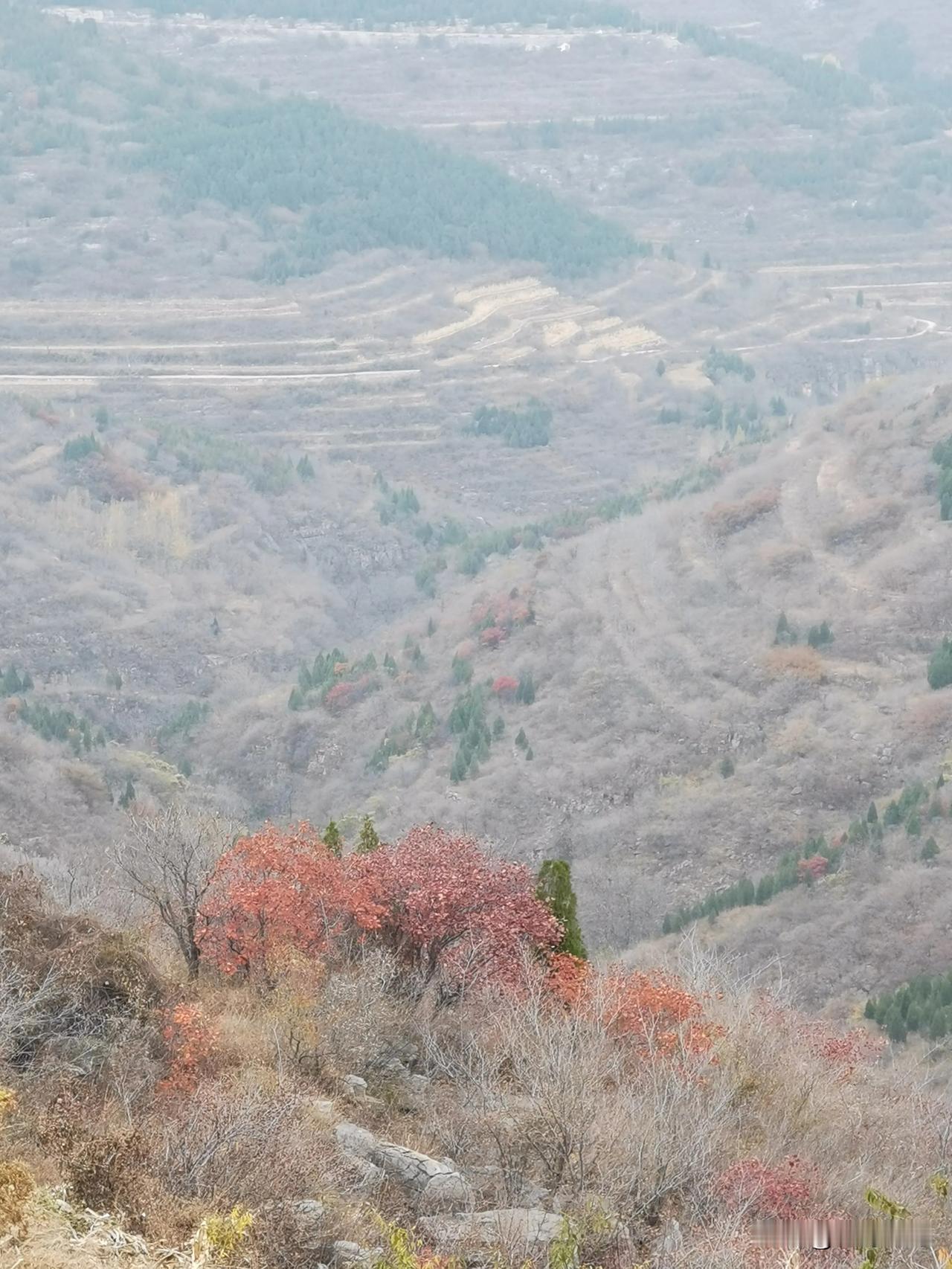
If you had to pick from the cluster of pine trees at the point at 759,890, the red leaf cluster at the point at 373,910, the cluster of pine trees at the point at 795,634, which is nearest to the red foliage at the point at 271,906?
the red leaf cluster at the point at 373,910

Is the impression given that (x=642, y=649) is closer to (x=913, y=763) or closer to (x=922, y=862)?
(x=913, y=763)

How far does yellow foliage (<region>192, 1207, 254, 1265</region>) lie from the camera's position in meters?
12.4

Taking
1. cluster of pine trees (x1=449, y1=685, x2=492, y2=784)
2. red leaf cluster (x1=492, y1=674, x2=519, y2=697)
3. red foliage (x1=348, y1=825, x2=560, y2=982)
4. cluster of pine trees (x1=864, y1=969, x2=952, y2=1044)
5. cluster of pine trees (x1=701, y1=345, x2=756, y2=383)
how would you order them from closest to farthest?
red foliage (x1=348, y1=825, x2=560, y2=982), cluster of pine trees (x1=864, y1=969, x2=952, y2=1044), cluster of pine trees (x1=449, y1=685, x2=492, y2=784), red leaf cluster (x1=492, y1=674, x2=519, y2=697), cluster of pine trees (x1=701, y1=345, x2=756, y2=383)

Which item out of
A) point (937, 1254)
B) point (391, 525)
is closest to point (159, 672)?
point (391, 525)

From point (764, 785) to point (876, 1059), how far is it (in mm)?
27094

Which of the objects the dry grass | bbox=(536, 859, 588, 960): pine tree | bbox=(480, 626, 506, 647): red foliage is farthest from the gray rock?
bbox=(480, 626, 506, 647): red foliage

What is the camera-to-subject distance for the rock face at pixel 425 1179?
61.2ft

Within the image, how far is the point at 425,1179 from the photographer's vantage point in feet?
62.4

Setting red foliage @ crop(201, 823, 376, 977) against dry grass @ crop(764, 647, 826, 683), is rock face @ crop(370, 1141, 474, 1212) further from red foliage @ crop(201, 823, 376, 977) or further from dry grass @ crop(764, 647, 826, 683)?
dry grass @ crop(764, 647, 826, 683)

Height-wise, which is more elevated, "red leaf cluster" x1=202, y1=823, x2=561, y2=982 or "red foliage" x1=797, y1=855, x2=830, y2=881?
"red leaf cluster" x1=202, y1=823, x2=561, y2=982

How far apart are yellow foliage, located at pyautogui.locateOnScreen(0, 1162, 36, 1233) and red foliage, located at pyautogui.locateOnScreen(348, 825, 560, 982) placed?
13.9 metres

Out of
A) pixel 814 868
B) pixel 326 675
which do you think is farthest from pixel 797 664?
pixel 326 675

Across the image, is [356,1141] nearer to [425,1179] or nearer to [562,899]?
[425,1179]

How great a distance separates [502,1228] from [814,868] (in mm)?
38871
